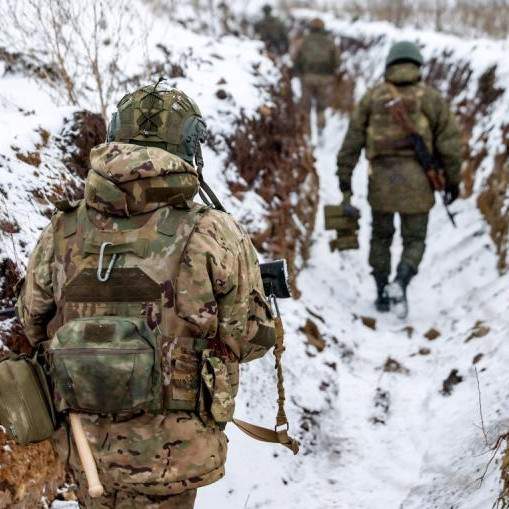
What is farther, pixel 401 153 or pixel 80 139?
pixel 401 153

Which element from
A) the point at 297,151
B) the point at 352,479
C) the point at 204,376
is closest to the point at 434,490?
the point at 352,479

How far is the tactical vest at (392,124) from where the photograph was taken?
474 centimetres

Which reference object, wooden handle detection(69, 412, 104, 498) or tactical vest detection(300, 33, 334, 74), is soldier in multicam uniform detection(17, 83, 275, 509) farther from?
tactical vest detection(300, 33, 334, 74)

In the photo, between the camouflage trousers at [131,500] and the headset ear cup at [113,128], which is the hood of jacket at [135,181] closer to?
the headset ear cup at [113,128]

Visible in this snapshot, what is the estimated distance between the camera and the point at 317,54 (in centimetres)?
970

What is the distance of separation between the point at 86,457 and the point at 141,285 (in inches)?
20.2

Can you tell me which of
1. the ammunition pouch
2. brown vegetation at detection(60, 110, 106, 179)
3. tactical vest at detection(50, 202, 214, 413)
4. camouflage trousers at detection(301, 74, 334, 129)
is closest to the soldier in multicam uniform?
tactical vest at detection(50, 202, 214, 413)

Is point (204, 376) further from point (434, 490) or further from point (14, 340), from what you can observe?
point (434, 490)

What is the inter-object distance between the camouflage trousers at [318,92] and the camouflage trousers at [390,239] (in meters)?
4.98

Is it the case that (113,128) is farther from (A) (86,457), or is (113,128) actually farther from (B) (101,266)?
(A) (86,457)

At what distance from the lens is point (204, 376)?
1807mm

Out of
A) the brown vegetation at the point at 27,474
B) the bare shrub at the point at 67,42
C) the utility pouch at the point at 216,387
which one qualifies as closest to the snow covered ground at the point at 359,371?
the brown vegetation at the point at 27,474

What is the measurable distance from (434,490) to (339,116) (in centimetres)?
891

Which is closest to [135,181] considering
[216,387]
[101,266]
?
[101,266]
